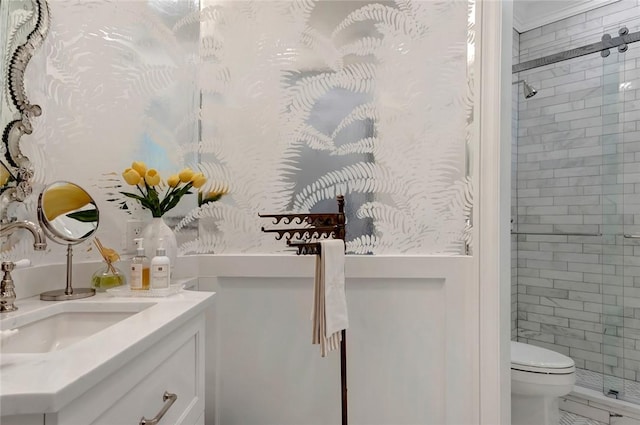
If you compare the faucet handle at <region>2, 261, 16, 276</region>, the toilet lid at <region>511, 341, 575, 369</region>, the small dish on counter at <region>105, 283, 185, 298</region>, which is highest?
the faucet handle at <region>2, 261, 16, 276</region>

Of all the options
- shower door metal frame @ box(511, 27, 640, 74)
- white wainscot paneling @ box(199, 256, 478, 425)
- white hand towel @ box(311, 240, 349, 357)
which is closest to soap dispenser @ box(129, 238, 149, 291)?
white wainscot paneling @ box(199, 256, 478, 425)

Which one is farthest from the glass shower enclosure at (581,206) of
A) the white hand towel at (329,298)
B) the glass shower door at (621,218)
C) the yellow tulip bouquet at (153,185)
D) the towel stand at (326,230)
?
the yellow tulip bouquet at (153,185)

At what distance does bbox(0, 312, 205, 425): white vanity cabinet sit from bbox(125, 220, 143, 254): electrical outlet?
17.7 inches

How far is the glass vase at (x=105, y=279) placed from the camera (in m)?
1.17

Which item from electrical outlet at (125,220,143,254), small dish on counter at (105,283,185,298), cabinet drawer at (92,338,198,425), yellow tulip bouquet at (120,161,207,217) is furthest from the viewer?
electrical outlet at (125,220,143,254)

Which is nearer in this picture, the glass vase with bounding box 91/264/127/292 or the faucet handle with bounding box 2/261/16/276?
the faucet handle with bounding box 2/261/16/276

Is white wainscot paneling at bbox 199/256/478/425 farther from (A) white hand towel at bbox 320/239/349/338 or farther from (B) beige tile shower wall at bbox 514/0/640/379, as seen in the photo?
(B) beige tile shower wall at bbox 514/0/640/379

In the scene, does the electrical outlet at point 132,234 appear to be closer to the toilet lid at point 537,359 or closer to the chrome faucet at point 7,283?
the chrome faucet at point 7,283

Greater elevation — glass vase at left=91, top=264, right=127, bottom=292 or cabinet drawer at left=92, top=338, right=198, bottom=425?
glass vase at left=91, top=264, right=127, bottom=292

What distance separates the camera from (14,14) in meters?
1.02

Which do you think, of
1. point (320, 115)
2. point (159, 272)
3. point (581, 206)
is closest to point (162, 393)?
point (159, 272)

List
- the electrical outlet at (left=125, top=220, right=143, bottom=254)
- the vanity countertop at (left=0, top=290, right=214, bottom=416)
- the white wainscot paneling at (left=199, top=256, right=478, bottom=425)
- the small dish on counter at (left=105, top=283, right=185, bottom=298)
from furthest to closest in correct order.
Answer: the white wainscot paneling at (left=199, top=256, right=478, bottom=425), the electrical outlet at (left=125, top=220, right=143, bottom=254), the small dish on counter at (left=105, top=283, right=185, bottom=298), the vanity countertop at (left=0, top=290, right=214, bottom=416)

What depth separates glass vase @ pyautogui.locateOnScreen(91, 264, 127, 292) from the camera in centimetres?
117

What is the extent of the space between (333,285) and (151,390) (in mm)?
656
